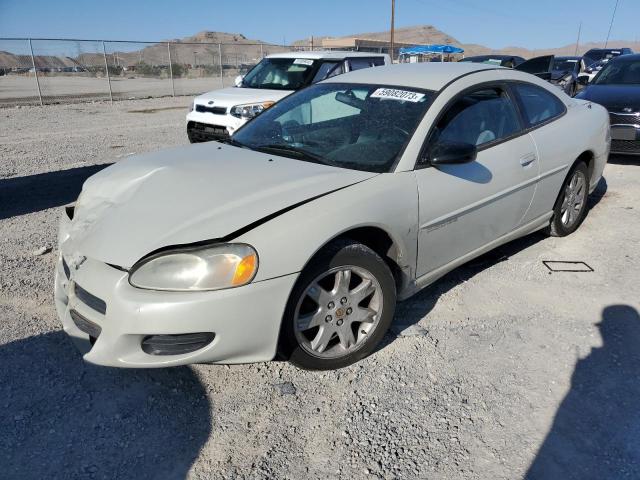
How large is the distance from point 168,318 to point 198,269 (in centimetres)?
25

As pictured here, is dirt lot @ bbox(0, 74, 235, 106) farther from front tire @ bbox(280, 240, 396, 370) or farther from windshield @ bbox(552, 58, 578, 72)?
front tire @ bbox(280, 240, 396, 370)

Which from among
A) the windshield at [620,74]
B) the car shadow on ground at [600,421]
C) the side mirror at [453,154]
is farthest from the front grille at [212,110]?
the windshield at [620,74]

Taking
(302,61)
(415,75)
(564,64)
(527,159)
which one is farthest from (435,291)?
(564,64)

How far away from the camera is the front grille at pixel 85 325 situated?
238 cm

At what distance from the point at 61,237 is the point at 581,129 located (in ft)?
13.7

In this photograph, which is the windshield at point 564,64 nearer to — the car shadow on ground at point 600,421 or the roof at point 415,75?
the roof at point 415,75

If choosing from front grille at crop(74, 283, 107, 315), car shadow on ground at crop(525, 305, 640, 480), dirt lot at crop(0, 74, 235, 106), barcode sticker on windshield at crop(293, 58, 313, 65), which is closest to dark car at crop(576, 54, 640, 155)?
barcode sticker on windshield at crop(293, 58, 313, 65)

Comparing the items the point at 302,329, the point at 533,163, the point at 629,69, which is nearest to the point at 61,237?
the point at 302,329

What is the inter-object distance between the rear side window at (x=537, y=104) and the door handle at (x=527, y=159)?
0.28 meters

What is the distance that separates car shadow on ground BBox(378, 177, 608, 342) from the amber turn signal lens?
44.3 inches

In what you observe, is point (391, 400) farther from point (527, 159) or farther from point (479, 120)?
point (527, 159)

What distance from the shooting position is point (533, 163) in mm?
3768

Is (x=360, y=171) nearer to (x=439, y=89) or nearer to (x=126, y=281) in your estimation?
(x=439, y=89)

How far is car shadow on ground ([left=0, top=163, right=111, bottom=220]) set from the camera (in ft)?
18.1
